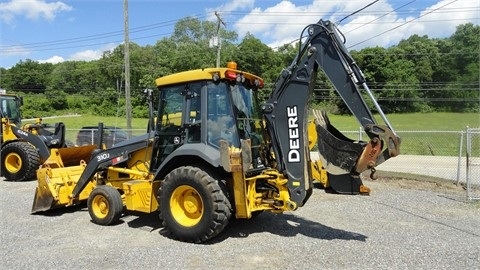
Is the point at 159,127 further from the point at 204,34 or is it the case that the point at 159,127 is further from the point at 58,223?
the point at 204,34

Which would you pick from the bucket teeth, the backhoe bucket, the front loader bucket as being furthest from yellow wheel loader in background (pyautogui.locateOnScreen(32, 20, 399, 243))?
the bucket teeth

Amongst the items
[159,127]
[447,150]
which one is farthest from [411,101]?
[159,127]

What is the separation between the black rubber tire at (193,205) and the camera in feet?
18.0

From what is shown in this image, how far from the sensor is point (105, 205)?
22.1 feet

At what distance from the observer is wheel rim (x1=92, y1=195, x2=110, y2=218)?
22.1ft

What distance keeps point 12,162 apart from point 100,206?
630cm

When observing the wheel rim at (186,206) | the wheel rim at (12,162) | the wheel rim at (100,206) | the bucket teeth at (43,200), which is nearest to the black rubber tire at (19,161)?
the wheel rim at (12,162)

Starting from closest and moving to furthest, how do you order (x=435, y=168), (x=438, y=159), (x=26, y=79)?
(x=435, y=168) → (x=438, y=159) → (x=26, y=79)

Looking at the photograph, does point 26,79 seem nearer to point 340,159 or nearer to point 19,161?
point 19,161

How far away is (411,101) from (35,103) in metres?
50.7

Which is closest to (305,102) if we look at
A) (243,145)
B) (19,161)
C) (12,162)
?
(243,145)

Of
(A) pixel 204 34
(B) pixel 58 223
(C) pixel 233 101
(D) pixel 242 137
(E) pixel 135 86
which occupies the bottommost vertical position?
(B) pixel 58 223

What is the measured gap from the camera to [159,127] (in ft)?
21.3

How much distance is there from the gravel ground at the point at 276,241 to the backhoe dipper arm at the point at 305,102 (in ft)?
2.99
